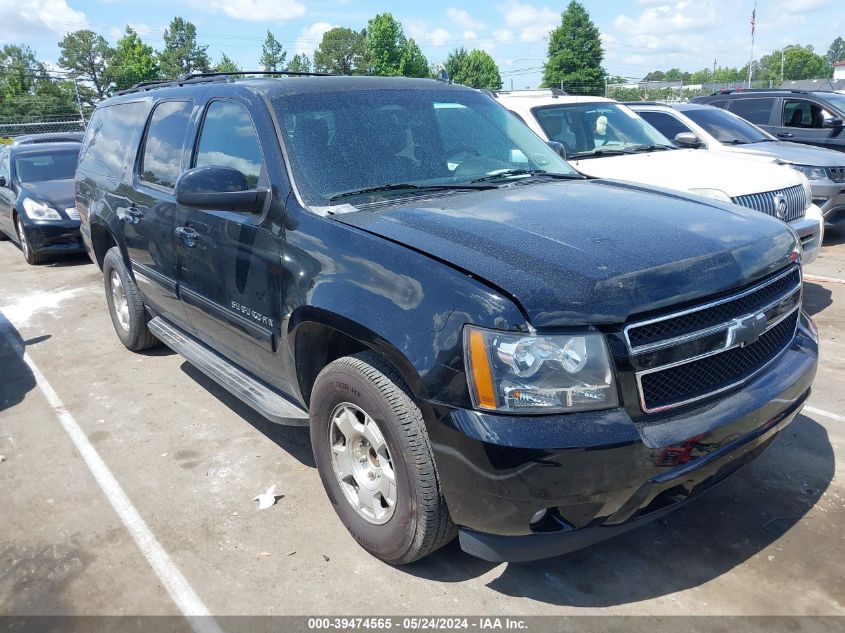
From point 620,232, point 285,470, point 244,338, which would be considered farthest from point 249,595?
point 620,232

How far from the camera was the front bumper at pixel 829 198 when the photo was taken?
8.48 m

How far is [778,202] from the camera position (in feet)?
19.9

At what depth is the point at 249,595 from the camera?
116 inches

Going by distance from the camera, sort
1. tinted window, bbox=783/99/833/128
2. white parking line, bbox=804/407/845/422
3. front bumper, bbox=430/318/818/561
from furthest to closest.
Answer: tinted window, bbox=783/99/833/128
white parking line, bbox=804/407/845/422
front bumper, bbox=430/318/818/561

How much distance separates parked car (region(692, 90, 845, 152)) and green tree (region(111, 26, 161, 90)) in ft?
268

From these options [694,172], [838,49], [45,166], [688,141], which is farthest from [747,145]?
[838,49]

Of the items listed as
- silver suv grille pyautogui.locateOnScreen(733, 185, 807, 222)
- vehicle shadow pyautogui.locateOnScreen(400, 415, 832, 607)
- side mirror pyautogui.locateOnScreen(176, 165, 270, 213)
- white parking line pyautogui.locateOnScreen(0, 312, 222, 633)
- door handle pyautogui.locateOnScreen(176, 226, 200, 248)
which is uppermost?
side mirror pyautogui.locateOnScreen(176, 165, 270, 213)

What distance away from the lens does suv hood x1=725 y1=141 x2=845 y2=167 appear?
8.45m

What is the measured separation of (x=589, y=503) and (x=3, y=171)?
12.1 metres

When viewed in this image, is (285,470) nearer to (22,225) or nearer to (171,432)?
(171,432)

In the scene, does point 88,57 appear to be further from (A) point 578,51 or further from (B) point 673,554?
(B) point 673,554

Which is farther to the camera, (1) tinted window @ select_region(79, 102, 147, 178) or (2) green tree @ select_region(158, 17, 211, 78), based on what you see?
(2) green tree @ select_region(158, 17, 211, 78)

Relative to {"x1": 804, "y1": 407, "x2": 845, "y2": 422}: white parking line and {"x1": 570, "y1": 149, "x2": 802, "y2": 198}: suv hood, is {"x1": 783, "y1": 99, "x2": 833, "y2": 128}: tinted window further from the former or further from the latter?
{"x1": 804, "y1": 407, "x2": 845, "y2": 422}: white parking line

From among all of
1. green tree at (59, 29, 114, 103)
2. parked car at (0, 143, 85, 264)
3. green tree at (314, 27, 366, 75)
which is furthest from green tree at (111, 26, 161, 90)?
parked car at (0, 143, 85, 264)
